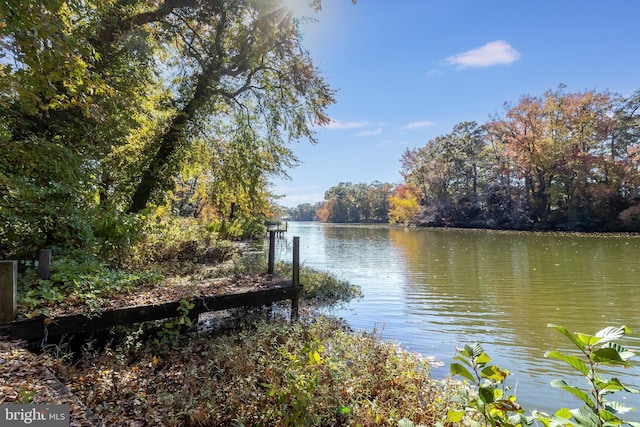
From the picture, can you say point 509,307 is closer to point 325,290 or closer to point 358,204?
point 325,290

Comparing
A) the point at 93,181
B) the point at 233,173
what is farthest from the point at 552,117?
the point at 93,181

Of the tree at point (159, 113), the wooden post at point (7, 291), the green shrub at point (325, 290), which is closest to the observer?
the wooden post at point (7, 291)

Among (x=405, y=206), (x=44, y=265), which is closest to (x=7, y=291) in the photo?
(x=44, y=265)

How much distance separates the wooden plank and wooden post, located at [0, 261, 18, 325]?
0.12 metres

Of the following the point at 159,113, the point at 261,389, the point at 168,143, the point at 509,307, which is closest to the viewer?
the point at 261,389

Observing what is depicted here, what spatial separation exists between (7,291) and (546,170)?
42237mm

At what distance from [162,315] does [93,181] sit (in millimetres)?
4383

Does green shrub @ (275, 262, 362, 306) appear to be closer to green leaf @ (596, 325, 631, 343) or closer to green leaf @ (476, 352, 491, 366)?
green leaf @ (476, 352, 491, 366)

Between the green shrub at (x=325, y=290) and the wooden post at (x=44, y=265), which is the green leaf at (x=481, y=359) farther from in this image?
the green shrub at (x=325, y=290)

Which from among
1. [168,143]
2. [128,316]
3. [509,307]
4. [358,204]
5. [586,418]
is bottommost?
[509,307]

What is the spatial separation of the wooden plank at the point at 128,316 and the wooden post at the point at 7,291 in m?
0.12

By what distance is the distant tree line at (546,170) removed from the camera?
31.0 m

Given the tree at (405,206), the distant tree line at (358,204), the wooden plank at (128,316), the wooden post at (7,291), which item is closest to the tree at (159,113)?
the wooden post at (7,291)

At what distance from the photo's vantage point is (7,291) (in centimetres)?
413
